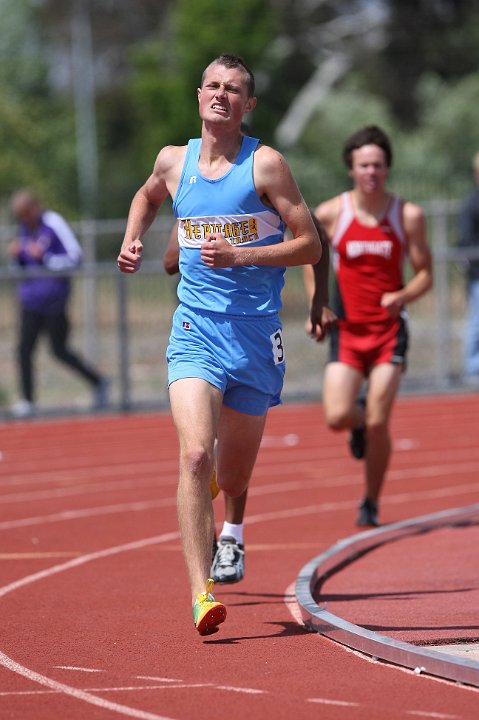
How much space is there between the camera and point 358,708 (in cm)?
522

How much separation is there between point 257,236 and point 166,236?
56.3 feet

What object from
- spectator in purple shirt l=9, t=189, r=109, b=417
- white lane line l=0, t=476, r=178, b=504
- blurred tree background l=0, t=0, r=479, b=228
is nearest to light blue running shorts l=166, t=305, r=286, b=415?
white lane line l=0, t=476, r=178, b=504

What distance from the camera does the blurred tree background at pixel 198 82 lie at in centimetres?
4456

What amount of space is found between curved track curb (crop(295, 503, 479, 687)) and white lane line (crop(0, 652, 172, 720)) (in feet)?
3.48

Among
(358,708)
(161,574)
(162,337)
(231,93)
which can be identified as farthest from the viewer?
(162,337)

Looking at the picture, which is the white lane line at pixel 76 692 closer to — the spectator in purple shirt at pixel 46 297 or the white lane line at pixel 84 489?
the white lane line at pixel 84 489

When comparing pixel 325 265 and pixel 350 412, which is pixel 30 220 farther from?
pixel 325 265

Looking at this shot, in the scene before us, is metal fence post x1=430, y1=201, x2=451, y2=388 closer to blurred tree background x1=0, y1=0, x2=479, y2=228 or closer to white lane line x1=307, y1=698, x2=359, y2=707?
blurred tree background x1=0, y1=0, x2=479, y2=228

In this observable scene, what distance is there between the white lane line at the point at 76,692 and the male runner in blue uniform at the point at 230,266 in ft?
3.29

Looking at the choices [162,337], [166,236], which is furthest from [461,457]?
[166,236]

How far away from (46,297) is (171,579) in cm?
986

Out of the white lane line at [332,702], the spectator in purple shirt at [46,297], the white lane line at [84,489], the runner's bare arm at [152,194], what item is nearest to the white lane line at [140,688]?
the white lane line at [332,702]

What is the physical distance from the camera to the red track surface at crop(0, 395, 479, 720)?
5.43 metres

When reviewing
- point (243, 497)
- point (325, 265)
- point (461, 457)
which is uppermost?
point (325, 265)
